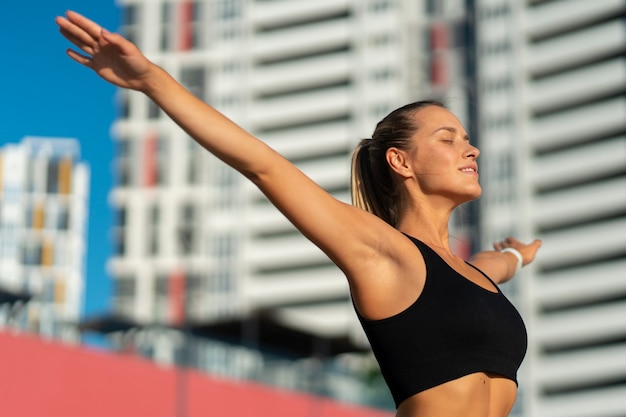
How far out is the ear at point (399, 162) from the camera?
132 inches

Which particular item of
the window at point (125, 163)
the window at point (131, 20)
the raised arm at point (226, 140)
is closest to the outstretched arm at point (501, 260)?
the raised arm at point (226, 140)

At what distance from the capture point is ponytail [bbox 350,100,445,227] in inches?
134

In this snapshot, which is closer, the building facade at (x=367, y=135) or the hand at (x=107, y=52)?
the hand at (x=107, y=52)

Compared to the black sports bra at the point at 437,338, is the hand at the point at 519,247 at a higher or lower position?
higher

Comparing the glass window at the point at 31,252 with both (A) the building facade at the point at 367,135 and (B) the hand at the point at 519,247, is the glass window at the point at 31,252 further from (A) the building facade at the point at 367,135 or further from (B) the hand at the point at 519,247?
(B) the hand at the point at 519,247

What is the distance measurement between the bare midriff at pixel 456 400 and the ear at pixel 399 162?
2.10ft

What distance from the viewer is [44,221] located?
110m

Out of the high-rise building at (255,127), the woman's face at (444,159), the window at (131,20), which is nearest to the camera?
the woman's face at (444,159)

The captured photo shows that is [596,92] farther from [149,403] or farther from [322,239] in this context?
[322,239]

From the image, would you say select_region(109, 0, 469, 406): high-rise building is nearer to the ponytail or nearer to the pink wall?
the pink wall

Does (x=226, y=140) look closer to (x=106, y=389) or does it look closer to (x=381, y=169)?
(x=381, y=169)

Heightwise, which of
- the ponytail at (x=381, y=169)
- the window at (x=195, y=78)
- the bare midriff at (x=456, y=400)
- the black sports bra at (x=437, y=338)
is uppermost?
the window at (x=195, y=78)

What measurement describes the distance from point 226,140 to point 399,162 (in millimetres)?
733

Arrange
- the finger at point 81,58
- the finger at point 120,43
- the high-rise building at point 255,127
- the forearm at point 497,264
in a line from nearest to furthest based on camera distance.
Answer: the finger at point 120,43 < the finger at point 81,58 < the forearm at point 497,264 < the high-rise building at point 255,127
